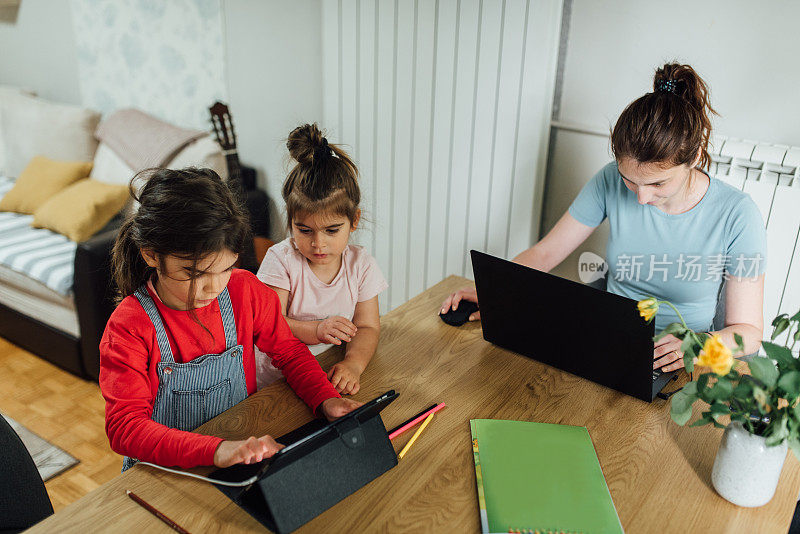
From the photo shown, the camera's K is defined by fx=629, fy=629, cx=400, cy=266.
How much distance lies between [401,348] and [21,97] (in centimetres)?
291

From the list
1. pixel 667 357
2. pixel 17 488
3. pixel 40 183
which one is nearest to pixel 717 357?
pixel 667 357

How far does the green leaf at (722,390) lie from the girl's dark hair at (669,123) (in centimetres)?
61

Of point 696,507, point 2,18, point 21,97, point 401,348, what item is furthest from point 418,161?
point 2,18

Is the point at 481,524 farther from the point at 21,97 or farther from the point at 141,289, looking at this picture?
the point at 21,97

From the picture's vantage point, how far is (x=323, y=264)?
141 centimetres

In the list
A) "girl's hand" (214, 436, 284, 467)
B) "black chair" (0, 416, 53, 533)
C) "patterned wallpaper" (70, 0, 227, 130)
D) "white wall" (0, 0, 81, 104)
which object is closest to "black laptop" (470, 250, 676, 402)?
"girl's hand" (214, 436, 284, 467)

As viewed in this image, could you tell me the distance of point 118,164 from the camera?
2.77 metres

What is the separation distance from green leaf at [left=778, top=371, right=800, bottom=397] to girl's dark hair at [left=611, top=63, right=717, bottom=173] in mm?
626

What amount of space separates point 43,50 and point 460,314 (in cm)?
319

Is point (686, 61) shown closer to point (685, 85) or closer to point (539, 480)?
point (685, 85)

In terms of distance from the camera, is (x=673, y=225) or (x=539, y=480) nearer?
(x=539, y=480)

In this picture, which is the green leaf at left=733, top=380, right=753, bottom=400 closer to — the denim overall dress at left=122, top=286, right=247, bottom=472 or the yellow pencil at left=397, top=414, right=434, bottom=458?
the yellow pencil at left=397, top=414, right=434, bottom=458

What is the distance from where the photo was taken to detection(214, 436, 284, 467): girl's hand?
2.80 feet

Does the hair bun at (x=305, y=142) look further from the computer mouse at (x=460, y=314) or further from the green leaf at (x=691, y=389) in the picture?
the green leaf at (x=691, y=389)
